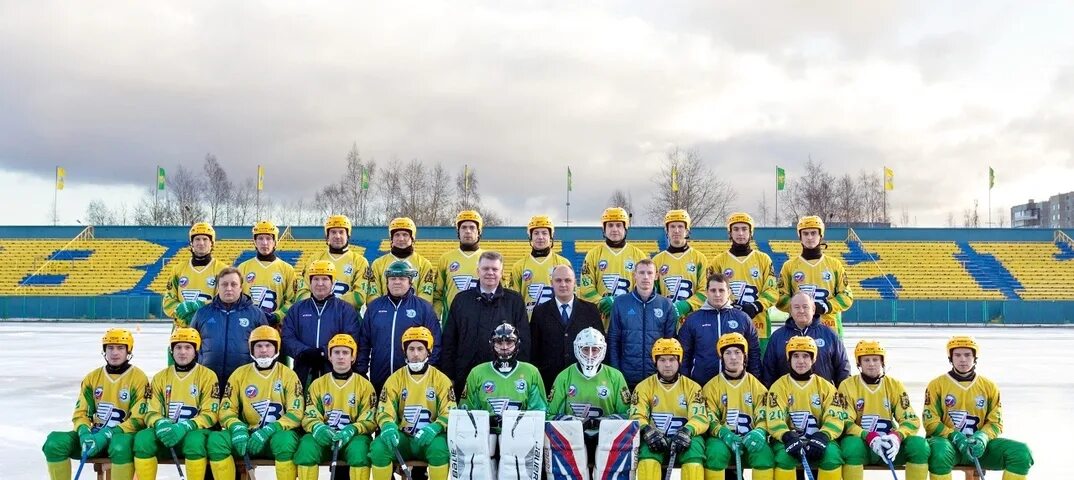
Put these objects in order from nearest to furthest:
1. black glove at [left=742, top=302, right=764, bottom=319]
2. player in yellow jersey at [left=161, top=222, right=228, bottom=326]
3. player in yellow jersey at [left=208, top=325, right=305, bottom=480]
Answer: player in yellow jersey at [left=208, top=325, right=305, bottom=480] → black glove at [left=742, top=302, right=764, bottom=319] → player in yellow jersey at [left=161, top=222, right=228, bottom=326]

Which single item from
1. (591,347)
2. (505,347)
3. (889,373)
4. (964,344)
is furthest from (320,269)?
(889,373)

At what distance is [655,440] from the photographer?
570 cm

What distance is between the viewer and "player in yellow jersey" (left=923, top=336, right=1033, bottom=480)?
5836 millimetres

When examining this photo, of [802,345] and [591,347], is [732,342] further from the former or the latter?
[591,347]

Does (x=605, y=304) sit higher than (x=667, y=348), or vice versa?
(x=605, y=304)

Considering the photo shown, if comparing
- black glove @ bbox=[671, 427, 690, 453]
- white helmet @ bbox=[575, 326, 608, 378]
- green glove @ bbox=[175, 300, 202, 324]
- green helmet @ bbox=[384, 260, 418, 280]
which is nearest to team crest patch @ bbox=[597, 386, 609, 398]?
white helmet @ bbox=[575, 326, 608, 378]

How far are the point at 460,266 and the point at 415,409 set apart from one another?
6.73 ft

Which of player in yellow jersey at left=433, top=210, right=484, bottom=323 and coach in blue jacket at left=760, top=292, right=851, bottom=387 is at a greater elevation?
player in yellow jersey at left=433, top=210, right=484, bottom=323

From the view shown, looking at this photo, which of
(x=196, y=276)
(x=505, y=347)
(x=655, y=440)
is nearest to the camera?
(x=655, y=440)

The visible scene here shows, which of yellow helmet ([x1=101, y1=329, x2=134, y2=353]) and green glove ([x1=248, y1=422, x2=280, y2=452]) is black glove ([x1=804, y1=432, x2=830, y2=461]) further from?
yellow helmet ([x1=101, y1=329, x2=134, y2=353])

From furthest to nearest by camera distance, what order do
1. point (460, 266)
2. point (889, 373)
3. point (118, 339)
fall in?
1. point (889, 373)
2. point (460, 266)
3. point (118, 339)

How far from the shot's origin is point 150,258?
37.9 meters

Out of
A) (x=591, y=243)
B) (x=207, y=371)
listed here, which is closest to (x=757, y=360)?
(x=207, y=371)

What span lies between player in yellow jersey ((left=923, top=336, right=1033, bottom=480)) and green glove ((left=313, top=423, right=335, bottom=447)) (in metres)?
4.22
